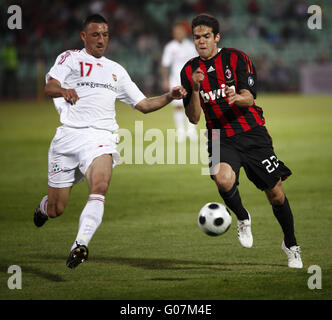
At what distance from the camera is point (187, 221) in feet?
29.8

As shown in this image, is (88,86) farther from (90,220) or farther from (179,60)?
(179,60)

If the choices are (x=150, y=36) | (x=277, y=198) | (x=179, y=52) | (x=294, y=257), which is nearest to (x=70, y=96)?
(x=277, y=198)

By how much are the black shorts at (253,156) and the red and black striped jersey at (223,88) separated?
0.09 metres

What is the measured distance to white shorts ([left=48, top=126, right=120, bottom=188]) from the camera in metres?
6.82

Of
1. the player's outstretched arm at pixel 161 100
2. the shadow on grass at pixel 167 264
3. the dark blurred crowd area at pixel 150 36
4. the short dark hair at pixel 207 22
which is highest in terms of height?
the dark blurred crowd area at pixel 150 36

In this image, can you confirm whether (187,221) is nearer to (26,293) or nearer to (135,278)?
(135,278)

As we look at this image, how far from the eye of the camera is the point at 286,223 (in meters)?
6.75

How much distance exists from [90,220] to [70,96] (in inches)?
44.8

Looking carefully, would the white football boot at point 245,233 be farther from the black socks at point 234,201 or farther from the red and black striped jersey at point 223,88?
the red and black striped jersey at point 223,88

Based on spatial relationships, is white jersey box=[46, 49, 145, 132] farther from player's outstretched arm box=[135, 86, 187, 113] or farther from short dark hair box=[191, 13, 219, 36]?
short dark hair box=[191, 13, 219, 36]

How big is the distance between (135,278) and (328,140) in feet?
37.5

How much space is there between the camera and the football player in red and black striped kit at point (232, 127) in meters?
6.79

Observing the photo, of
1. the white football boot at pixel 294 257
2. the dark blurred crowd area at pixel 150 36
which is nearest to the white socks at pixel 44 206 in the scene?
the white football boot at pixel 294 257

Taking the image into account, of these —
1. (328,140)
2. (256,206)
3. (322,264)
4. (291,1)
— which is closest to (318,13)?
(291,1)
